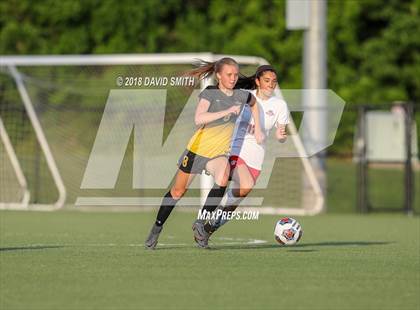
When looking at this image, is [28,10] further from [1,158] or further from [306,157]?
[306,157]

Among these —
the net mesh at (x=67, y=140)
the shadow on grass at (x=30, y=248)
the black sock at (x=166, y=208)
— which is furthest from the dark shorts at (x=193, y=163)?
the net mesh at (x=67, y=140)

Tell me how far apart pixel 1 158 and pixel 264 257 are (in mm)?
11695

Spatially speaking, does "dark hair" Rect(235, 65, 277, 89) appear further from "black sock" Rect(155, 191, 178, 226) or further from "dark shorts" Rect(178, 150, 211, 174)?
"black sock" Rect(155, 191, 178, 226)

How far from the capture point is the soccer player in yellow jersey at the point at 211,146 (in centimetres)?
1048

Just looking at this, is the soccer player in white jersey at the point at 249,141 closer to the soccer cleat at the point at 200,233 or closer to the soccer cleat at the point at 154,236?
the soccer cleat at the point at 200,233

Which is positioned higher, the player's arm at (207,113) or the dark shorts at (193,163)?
the player's arm at (207,113)

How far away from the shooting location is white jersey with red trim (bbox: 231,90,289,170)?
10.9 m

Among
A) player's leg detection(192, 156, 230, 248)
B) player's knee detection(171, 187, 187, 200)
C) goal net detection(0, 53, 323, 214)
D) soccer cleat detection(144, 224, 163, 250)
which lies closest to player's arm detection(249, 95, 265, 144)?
player's leg detection(192, 156, 230, 248)

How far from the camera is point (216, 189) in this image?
10875mm

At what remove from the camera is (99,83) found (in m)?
24.9

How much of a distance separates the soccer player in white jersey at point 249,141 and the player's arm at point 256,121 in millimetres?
49

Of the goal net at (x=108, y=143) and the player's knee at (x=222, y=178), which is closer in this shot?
the player's knee at (x=222, y=178)

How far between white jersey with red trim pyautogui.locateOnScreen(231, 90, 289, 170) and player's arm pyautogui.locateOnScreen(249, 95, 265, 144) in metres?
0.05

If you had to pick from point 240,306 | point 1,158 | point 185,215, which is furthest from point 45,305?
point 1,158
